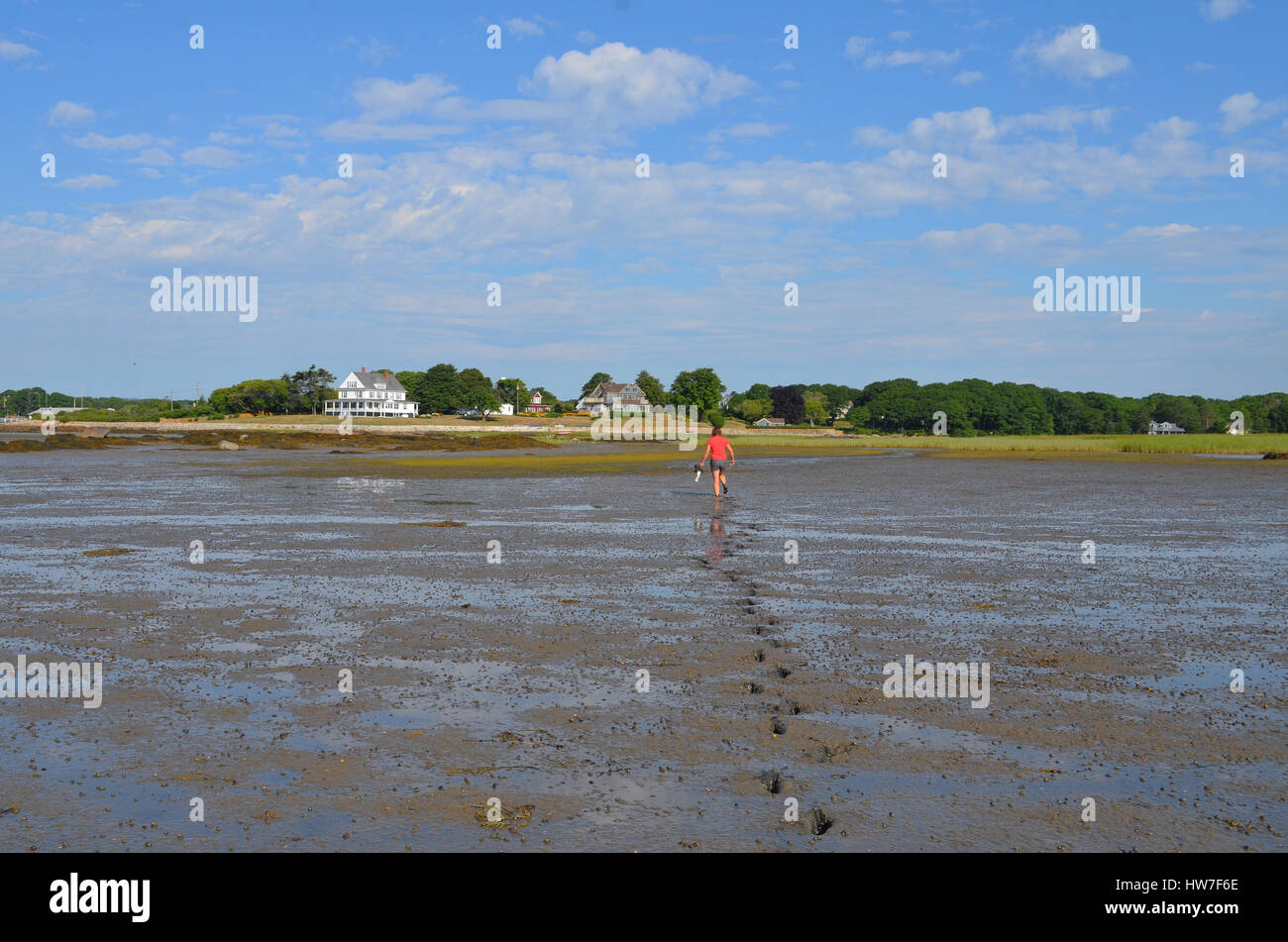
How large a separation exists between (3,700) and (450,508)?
64.6ft

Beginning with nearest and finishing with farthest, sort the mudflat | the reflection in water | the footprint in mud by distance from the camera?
the footprint in mud < the mudflat < the reflection in water

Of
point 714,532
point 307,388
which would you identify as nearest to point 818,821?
point 714,532

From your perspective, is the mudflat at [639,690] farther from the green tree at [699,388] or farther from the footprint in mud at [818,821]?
the green tree at [699,388]

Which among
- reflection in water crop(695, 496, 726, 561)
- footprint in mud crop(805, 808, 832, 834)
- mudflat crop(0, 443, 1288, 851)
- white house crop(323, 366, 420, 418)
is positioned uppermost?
white house crop(323, 366, 420, 418)

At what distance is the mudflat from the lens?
6.21m

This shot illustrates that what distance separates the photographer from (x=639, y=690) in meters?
9.24

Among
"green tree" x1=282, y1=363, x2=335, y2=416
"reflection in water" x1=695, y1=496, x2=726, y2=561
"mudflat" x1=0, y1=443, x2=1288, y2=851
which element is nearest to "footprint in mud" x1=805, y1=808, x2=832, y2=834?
"mudflat" x1=0, y1=443, x2=1288, y2=851

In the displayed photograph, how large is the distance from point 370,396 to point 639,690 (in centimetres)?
18387

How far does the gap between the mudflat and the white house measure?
165559 mm

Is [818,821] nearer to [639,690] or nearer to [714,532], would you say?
[639,690]

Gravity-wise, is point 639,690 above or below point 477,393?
below

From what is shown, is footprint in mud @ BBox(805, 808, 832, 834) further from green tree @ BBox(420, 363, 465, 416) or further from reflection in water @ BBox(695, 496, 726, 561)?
green tree @ BBox(420, 363, 465, 416)
